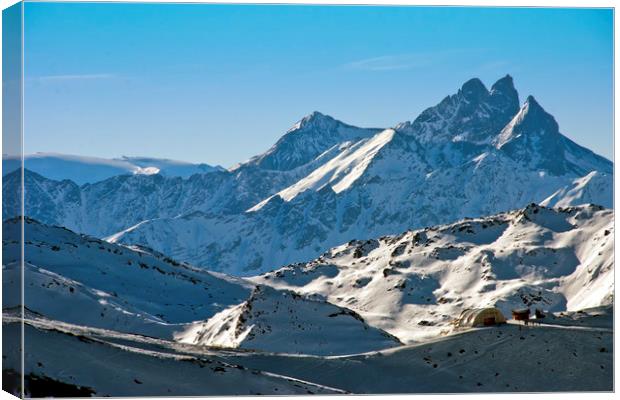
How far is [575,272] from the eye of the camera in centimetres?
14100

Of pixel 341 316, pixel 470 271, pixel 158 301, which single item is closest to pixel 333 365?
pixel 341 316

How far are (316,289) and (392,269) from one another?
38.2 ft

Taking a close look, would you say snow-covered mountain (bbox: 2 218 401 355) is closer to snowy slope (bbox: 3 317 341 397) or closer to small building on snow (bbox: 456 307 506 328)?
snowy slope (bbox: 3 317 341 397)

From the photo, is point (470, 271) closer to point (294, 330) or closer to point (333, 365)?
point (294, 330)

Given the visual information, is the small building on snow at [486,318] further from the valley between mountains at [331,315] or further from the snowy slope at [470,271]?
the snowy slope at [470,271]

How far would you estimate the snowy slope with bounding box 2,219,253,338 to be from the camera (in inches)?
3922

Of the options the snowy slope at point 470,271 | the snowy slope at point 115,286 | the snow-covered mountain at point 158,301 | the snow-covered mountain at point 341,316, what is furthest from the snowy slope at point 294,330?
the snowy slope at point 470,271

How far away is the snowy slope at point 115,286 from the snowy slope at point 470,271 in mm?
14665

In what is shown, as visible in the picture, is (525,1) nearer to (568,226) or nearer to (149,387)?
(149,387)

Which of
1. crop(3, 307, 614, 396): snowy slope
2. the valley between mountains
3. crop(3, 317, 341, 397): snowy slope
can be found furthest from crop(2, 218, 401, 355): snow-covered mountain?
crop(3, 307, 614, 396): snowy slope

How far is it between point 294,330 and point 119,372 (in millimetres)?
37394

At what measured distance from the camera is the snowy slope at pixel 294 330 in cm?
8294

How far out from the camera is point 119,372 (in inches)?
1919

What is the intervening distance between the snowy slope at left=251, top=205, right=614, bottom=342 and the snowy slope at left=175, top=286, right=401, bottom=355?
81.4 ft
